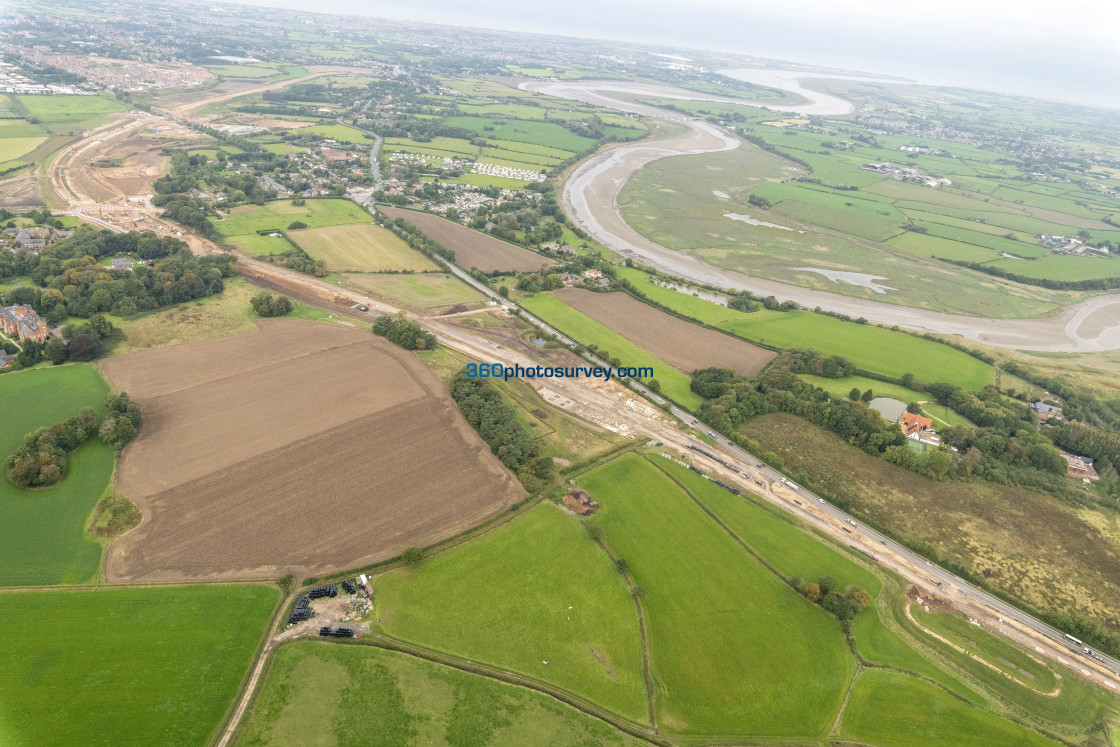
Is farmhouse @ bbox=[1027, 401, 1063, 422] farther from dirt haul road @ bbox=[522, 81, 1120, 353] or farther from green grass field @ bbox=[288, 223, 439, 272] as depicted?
green grass field @ bbox=[288, 223, 439, 272]

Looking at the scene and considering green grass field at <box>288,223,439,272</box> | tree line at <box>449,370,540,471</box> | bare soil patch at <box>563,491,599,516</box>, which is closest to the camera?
bare soil patch at <box>563,491,599,516</box>

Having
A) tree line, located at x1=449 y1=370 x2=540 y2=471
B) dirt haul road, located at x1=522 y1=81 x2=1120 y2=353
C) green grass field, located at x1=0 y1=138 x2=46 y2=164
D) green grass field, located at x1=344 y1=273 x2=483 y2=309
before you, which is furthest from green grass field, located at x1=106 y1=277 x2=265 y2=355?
green grass field, located at x1=0 y1=138 x2=46 y2=164

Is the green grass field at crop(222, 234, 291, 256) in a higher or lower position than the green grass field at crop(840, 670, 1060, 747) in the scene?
higher

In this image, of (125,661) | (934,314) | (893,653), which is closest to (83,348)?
(125,661)

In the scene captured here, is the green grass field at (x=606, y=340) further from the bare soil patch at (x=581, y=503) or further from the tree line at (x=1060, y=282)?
the tree line at (x=1060, y=282)

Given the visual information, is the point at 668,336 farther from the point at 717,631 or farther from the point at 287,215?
the point at 287,215

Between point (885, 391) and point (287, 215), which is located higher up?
point (287, 215)

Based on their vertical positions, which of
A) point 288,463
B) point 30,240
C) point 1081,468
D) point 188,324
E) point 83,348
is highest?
point 30,240
